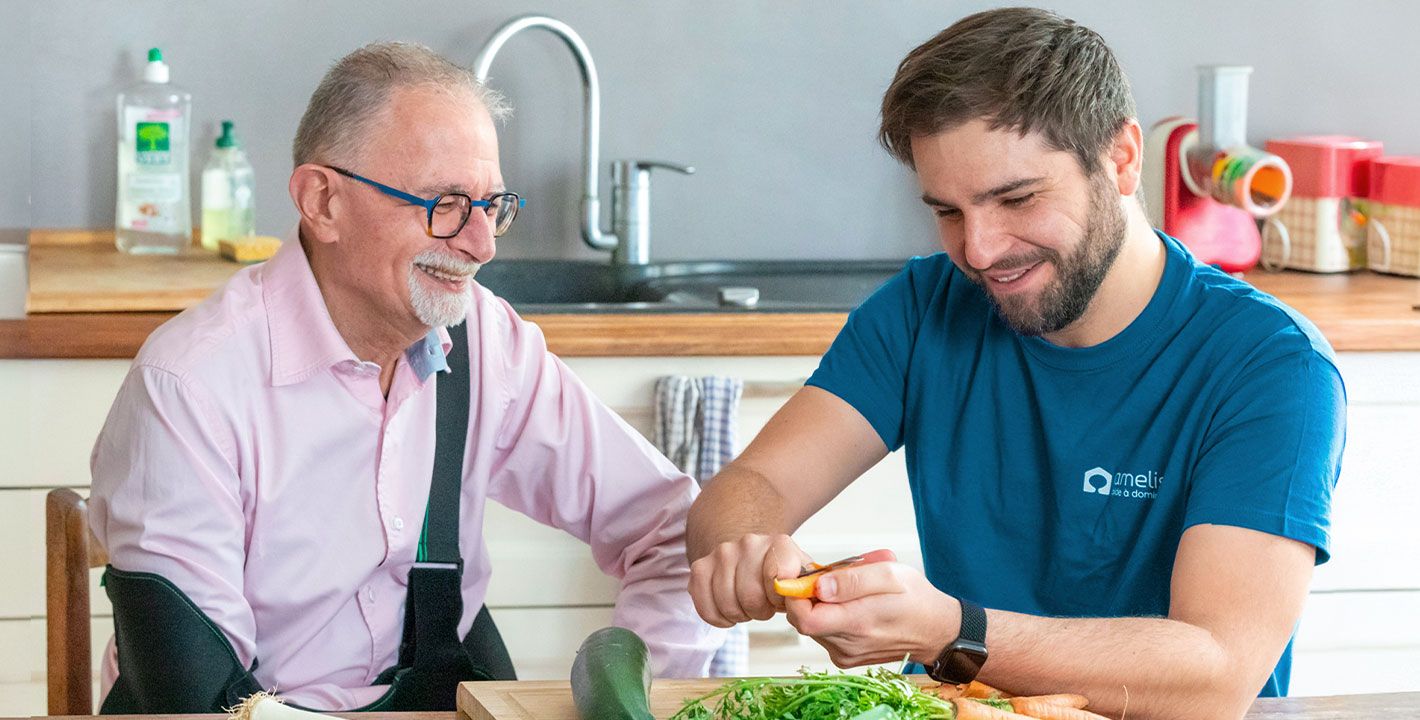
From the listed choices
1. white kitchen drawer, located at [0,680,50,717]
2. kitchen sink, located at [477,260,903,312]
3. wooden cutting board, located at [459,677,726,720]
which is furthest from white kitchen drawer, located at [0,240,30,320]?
wooden cutting board, located at [459,677,726,720]

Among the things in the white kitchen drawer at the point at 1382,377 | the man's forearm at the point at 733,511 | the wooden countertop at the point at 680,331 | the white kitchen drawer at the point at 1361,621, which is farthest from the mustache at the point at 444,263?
the white kitchen drawer at the point at 1361,621

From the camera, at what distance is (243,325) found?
1.53 meters

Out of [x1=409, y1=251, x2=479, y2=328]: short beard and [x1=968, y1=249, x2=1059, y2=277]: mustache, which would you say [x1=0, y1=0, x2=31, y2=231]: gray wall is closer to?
[x1=409, y1=251, x2=479, y2=328]: short beard

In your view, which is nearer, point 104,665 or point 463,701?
point 463,701

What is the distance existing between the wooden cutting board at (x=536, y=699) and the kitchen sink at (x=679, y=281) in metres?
1.43

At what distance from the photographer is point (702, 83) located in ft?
9.20

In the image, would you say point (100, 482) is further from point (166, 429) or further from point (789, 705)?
point (789, 705)

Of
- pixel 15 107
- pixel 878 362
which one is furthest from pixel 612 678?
pixel 15 107

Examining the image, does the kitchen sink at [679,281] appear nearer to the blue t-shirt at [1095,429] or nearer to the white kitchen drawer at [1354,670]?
the white kitchen drawer at [1354,670]

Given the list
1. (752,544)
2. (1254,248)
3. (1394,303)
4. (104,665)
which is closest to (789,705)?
(752,544)

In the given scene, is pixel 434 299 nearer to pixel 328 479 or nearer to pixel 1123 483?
pixel 328 479

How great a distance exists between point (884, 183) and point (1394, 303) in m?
0.89

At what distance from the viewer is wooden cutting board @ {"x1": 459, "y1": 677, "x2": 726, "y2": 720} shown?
4.00 feet

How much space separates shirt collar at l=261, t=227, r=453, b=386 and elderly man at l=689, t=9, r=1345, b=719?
1.30 feet
